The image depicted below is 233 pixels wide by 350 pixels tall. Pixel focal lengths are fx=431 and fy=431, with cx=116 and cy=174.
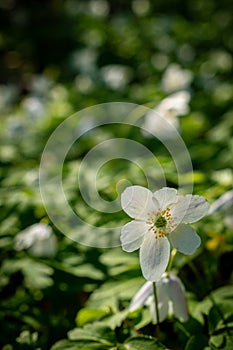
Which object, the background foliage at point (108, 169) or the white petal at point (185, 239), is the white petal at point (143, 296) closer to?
the background foliage at point (108, 169)

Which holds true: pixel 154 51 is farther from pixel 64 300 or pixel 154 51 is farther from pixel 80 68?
pixel 64 300

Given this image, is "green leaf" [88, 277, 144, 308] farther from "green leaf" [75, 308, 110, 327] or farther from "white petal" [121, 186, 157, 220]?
"white petal" [121, 186, 157, 220]

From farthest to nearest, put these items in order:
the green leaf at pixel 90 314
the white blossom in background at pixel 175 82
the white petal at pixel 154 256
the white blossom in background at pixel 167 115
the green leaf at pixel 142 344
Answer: the white blossom in background at pixel 175 82 < the white blossom in background at pixel 167 115 < the green leaf at pixel 90 314 < the green leaf at pixel 142 344 < the white petal at pixel 154 256

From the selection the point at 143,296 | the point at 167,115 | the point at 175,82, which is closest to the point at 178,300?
the point at 143,296

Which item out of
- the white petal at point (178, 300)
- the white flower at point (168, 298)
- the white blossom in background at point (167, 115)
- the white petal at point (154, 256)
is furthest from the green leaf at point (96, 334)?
the white blossom in background at point (167, 115)

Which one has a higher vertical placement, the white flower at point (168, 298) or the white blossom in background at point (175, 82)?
the white blossom in background at point (175, 82)

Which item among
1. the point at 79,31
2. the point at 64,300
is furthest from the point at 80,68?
the point at 64,300

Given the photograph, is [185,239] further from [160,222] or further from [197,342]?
[197,342]

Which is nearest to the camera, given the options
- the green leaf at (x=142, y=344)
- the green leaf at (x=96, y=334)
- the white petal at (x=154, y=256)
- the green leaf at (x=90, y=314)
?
the white petal at (x=154, y=256)

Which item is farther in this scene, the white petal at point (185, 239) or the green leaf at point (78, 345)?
the green leaf at point (78, 345)
